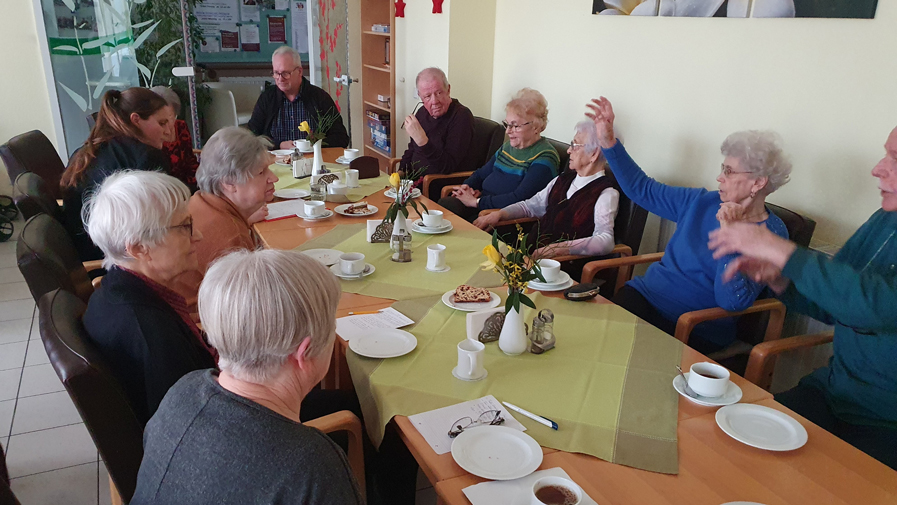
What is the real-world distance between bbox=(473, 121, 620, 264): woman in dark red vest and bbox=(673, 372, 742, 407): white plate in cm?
121

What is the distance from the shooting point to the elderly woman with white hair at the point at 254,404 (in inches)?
38.2

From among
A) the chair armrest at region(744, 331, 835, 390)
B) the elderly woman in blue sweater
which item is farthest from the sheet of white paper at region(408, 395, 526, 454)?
the elderly woman in blue sweater

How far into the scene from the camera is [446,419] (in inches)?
53.4

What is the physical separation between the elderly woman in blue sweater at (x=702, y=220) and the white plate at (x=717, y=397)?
625 mm

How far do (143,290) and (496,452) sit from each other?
2.95 ft

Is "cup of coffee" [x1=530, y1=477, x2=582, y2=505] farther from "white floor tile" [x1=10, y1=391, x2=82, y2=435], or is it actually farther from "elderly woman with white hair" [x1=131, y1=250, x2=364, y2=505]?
"white floor tile" [x1=10, y1=391, x2=82, y2=435]

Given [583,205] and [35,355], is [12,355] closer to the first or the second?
[35,355]

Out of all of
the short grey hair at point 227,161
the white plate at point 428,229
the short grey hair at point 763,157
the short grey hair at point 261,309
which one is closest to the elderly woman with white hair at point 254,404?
the short grey hair at point 261,309

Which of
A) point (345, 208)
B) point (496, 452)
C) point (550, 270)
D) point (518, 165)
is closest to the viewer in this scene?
point (496, 452)

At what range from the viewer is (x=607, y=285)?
9.26ft

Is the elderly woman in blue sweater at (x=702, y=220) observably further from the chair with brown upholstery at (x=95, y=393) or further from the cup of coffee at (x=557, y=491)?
the chair with brown upholstery at (x=95, y=393)

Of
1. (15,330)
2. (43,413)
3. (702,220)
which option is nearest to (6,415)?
(43,413)

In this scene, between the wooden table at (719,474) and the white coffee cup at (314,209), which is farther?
the white coffee cup at (314,209)

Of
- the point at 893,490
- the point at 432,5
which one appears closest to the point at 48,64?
the point at 432,5
